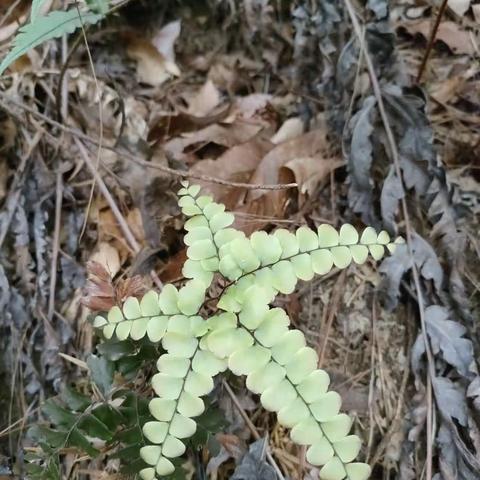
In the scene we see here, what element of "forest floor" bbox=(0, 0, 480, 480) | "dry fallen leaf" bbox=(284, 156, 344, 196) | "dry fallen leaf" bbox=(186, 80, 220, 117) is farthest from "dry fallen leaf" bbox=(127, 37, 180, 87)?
"dry fallen leaf" bbox=(284, 156, 344, 196)

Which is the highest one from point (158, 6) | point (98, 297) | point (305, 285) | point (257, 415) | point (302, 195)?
point (158, 6)

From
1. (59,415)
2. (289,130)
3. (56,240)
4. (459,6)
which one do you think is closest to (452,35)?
(459,6)

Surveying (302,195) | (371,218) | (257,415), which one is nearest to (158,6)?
(302,195)

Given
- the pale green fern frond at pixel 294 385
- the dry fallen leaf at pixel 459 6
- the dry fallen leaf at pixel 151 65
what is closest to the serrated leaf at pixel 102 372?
the pale green fern frond at pixel 294 385

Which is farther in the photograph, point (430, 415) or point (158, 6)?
point (158, 6)

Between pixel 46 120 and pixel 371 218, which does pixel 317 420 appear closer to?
pixel 371 218

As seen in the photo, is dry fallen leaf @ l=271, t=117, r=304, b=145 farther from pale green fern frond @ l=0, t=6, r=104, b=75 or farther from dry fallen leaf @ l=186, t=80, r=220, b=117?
pale green fern frond @ l=0, t=6, r=104, b=75

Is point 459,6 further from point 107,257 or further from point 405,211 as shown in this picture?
point 107,257
